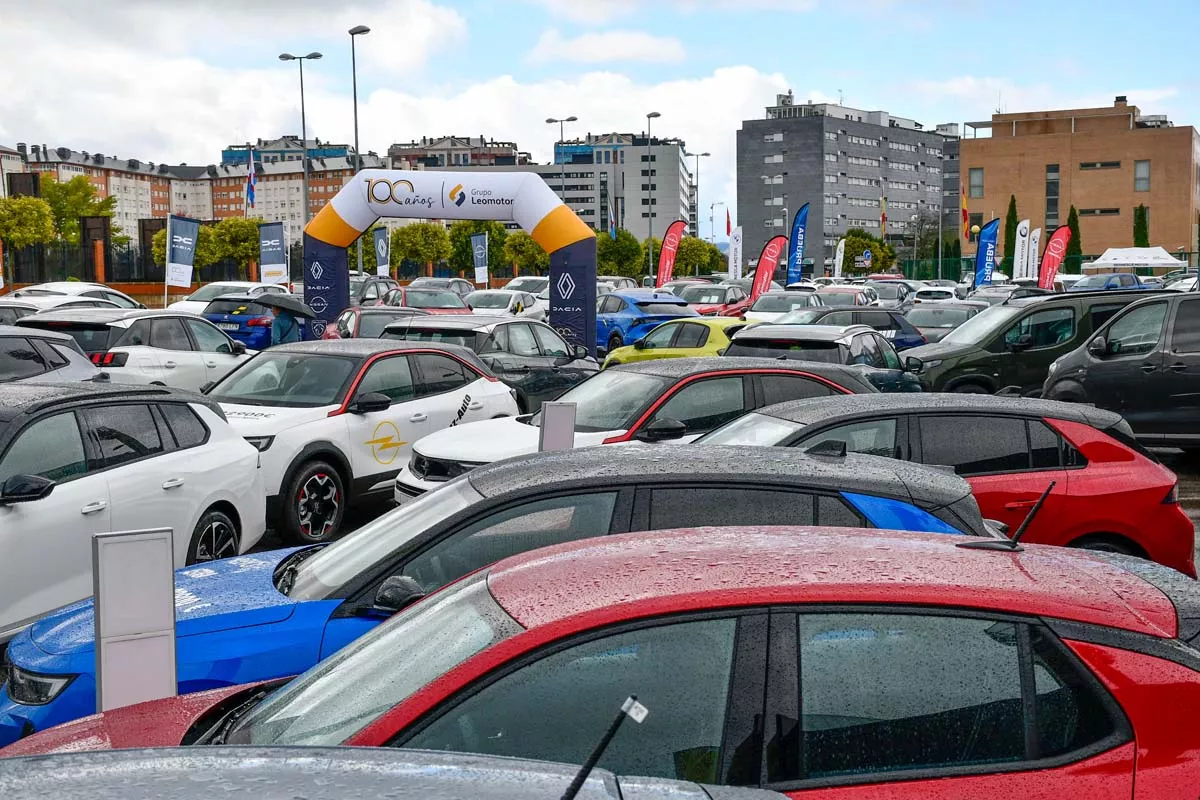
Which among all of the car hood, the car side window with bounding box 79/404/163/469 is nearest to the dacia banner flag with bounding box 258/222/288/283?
the car side window with bounding box 79/404/163/469

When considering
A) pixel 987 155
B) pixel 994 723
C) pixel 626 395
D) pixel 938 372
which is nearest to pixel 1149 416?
pixel 938 372

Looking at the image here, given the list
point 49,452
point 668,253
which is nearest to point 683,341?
point 49,452

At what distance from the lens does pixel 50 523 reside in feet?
23.2

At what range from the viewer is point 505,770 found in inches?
87.1

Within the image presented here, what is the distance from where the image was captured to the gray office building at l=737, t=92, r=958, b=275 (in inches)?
5812

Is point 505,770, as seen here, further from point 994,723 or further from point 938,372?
point 938,372

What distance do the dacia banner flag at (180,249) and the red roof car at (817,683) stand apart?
31141mm

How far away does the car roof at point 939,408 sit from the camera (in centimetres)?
748

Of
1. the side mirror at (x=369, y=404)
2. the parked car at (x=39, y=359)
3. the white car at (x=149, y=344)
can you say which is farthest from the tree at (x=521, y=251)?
the side mirror at (x=369, y=404)

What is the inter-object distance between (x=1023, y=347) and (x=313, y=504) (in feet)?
34.5

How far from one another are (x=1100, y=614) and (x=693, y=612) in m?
1.01

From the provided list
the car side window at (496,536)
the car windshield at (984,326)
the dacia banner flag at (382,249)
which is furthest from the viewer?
the dacia banner flag at (382,249)

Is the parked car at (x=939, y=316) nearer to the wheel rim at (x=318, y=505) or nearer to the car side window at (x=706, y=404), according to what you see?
the car side window at (x=706, y=404)

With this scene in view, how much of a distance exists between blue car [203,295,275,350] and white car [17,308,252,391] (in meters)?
7.13
